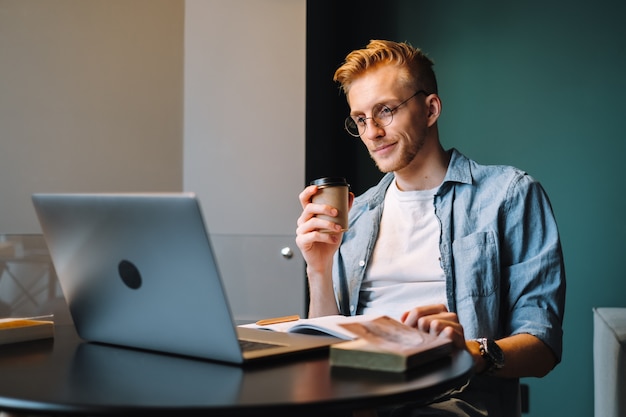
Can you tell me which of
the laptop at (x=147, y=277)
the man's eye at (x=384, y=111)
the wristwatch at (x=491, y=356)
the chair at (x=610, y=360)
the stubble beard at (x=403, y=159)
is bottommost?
the chair at (x=610, y=360)

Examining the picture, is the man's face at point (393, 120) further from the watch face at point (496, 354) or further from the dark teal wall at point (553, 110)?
the dark teal wall at point (553, 110)

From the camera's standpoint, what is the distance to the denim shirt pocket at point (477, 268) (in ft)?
5.86

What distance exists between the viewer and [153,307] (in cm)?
110

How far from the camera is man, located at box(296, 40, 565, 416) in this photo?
166 cm

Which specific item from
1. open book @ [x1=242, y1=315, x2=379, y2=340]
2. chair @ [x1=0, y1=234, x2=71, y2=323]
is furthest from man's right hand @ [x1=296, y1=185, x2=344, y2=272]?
chair @ [x1=0, y1=234, x2=71, y2=323]

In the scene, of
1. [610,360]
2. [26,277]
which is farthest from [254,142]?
[610,360]

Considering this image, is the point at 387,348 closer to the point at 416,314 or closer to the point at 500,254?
the point at 416,314

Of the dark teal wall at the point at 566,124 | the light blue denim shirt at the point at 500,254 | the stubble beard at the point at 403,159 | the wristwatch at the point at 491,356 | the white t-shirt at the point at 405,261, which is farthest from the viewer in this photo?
the dark teal wall at the point at 566,124

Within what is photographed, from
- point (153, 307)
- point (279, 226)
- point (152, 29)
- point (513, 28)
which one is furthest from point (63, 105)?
point (153, 307)

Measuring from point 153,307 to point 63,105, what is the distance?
2.03m

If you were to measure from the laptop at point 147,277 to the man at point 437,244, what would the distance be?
548mm

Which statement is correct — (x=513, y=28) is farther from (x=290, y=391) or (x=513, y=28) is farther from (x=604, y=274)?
(x=290, y=391)

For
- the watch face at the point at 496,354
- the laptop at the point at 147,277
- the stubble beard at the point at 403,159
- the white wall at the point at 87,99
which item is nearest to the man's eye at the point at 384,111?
the stubble beard at the point at 403,159

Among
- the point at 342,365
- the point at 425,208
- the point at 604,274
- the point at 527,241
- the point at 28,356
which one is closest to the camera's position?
the point at 342,365
